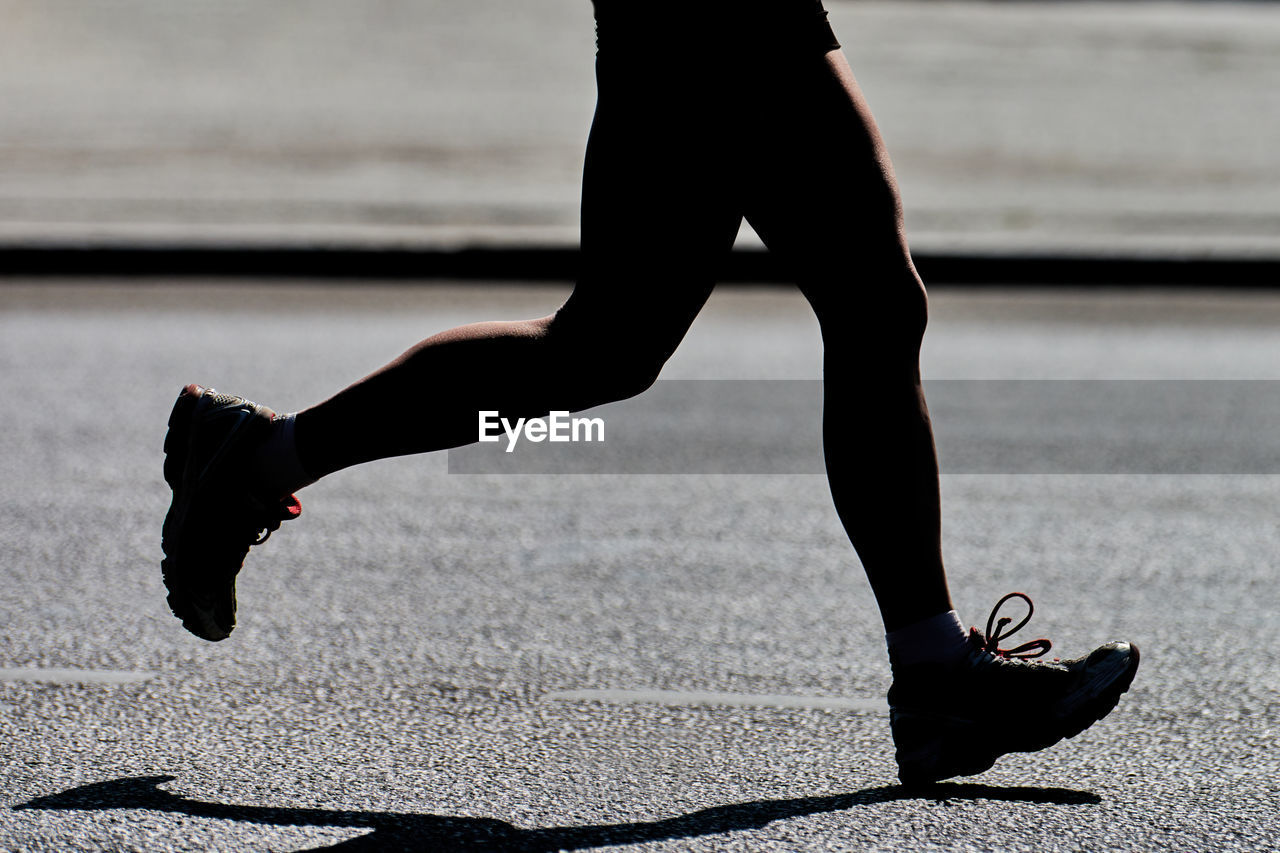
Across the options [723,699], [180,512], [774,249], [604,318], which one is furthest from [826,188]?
[180,512]

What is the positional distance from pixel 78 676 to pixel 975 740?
149 centimetres

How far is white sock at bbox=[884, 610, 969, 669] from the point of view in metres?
2.61

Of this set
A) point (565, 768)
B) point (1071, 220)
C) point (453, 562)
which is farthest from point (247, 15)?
point (565, 768)

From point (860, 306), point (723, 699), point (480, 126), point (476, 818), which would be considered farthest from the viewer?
point (480, 126)

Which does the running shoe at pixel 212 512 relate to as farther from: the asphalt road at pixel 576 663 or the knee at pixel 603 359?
the knee at pixel 603 359

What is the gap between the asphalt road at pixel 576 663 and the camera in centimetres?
249

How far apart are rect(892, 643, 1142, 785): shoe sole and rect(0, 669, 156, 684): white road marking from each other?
50.9 inches

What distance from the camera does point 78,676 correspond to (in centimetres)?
306

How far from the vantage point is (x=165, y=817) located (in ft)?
8.04

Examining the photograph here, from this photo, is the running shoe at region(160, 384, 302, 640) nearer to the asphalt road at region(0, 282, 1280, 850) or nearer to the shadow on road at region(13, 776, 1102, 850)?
the asphalt road at region(0, 282, 1280, 850)

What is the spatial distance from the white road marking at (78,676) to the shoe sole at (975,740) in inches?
50.9

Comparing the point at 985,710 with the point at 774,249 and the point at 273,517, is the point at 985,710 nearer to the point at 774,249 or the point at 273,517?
the point at 774,249

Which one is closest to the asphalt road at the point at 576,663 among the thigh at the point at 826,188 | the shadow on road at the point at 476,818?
the shadow on road at the point at 476,818

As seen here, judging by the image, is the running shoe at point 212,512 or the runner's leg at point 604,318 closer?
the runner's leg at point 604,318
